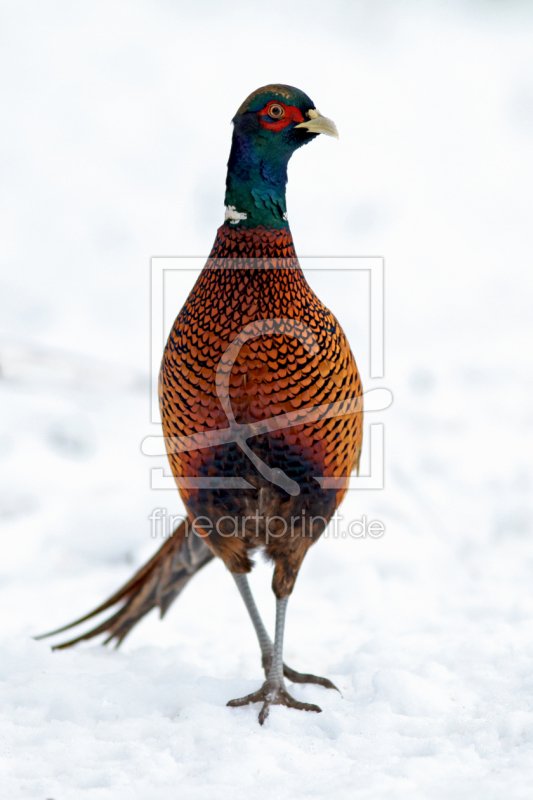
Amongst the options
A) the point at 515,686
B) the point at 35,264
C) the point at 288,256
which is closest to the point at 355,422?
the point at 288,256

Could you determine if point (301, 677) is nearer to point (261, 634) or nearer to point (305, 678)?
point (305, 678)

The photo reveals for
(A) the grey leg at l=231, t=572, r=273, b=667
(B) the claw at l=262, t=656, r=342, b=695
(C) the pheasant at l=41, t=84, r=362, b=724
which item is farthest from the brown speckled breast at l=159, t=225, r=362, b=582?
(B) the claw at l=262, t=656, r=342, b=695

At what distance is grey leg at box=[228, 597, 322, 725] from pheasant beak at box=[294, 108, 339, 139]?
176cm

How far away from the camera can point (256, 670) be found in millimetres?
3086

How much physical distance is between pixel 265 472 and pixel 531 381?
4980mm

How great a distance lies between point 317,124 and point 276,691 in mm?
2109

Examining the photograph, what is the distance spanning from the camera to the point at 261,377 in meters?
2.22

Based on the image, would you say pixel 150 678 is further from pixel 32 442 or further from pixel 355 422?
pixel 32 442

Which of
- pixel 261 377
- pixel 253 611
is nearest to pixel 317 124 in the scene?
pixel 261 377

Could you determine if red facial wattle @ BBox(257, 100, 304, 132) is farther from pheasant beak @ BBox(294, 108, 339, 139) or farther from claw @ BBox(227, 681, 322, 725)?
Answer: claw @ BBox(227, 681, 322, 725)

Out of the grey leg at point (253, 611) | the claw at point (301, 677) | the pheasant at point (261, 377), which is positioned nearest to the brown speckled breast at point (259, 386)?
the pheasant at point (261, 377)

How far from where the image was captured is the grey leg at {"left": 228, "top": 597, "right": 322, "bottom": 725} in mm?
2518

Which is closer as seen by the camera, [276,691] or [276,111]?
[276,111]

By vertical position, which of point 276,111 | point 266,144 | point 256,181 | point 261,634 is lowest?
point 261,634
